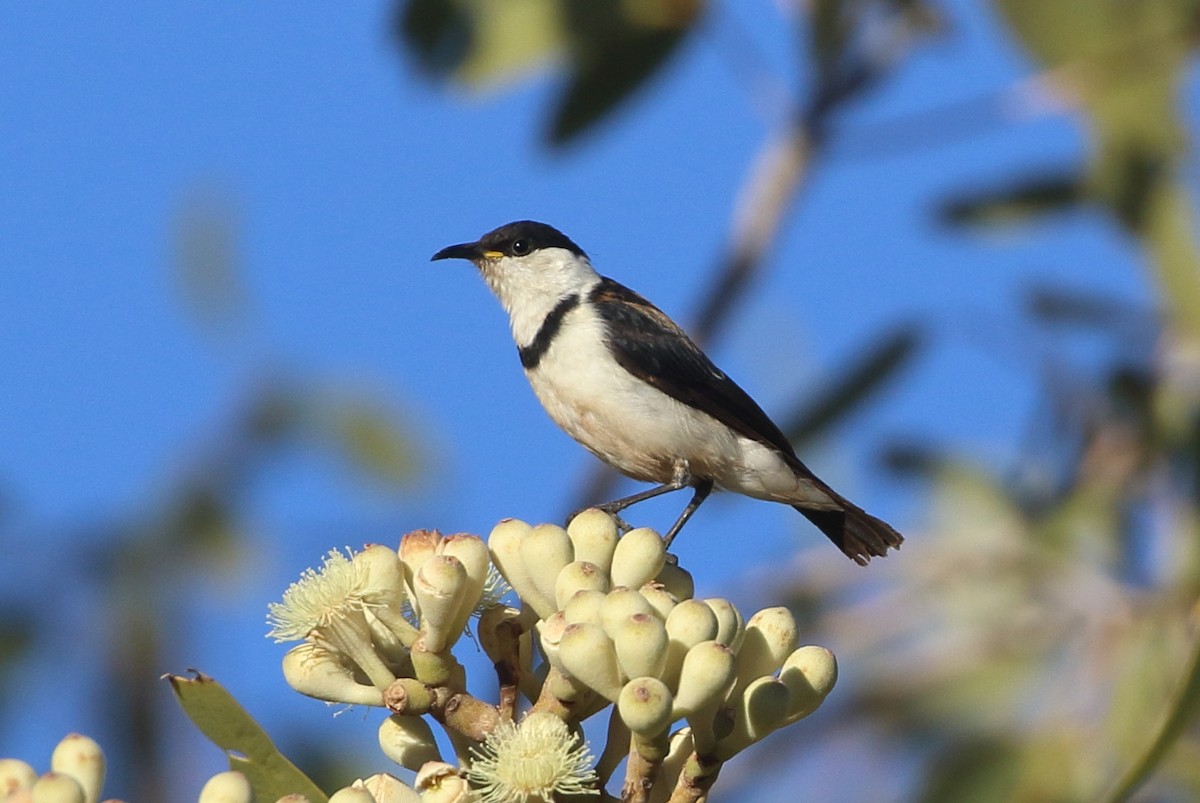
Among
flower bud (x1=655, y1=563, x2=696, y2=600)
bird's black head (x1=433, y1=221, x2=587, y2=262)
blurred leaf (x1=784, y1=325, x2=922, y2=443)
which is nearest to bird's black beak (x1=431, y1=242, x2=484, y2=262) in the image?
bird's black head (x1=433, y1=221, x2=587, y2=262)

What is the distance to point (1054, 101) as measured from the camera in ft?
15.0

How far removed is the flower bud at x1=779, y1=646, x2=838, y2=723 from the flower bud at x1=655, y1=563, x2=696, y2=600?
352mm

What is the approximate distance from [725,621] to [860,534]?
83.6 inches

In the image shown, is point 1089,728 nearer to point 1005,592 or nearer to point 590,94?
point 1005,592

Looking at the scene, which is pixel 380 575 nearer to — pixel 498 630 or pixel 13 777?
pixel 498 630

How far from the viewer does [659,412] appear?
157 inches

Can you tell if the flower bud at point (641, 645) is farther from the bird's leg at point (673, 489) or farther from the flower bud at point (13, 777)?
the bird's leg at point (673, 489)

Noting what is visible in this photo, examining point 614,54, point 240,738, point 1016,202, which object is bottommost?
point 240,738

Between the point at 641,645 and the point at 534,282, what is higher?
the point at 534,282

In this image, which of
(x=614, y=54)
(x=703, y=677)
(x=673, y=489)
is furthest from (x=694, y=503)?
(x=703, y=677)

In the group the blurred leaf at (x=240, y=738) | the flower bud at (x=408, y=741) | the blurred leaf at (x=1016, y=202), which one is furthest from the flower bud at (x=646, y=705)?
the blurred leaf at (x=1016, y=202)

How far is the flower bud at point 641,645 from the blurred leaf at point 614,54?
9.37 feet

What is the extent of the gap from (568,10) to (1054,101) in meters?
1.33

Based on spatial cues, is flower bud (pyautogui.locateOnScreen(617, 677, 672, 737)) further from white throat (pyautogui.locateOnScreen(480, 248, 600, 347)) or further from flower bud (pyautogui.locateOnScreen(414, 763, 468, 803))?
white throat (pyautogui.locateOnScreen(480, 248, 600, 347))
